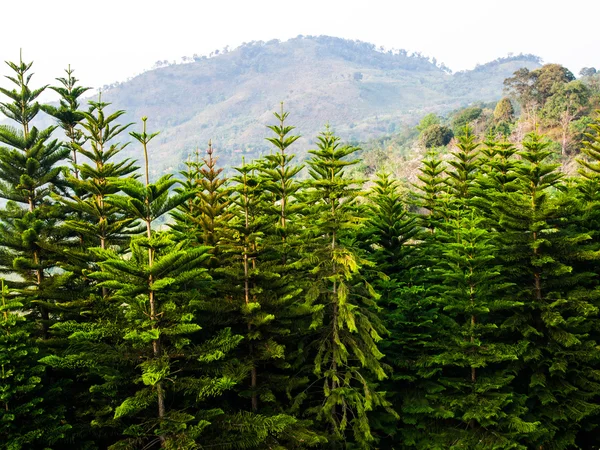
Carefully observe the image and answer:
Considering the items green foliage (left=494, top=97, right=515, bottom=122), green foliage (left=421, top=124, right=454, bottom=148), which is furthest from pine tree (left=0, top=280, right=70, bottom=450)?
green foliage (left=494, top=97, right=515, bottom=122)

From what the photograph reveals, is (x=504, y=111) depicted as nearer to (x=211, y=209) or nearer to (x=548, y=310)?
(x=548, y=310)

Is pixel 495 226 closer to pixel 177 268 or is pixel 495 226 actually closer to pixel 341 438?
pixel 341 438

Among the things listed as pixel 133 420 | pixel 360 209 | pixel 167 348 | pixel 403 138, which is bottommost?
pixel 133 420

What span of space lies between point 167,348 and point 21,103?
27.7ft

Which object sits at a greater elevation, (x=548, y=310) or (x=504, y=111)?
(x=504, y=111)

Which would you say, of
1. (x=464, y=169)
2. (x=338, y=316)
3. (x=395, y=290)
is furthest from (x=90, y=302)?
(x=464, y=169)

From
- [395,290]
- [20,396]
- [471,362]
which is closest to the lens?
[20,396]

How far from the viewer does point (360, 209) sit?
14.4 meters

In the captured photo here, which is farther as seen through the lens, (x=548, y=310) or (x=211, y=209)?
(x=548, y=310)

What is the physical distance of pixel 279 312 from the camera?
10984mm

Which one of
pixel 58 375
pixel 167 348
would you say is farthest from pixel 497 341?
pixel 58 375

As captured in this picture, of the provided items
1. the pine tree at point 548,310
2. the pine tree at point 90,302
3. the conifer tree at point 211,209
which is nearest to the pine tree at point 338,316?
the conifer tree at point 211,209

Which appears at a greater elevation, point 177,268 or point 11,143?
point 11,143

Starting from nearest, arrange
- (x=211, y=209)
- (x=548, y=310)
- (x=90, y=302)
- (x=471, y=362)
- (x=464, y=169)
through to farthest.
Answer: (x=90, y=302)
(x=471, y=362)
(x=211, y=209)
(x=548, y=310)
(x=464, y=169)
